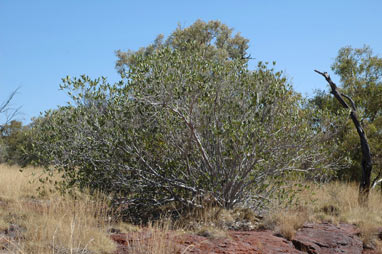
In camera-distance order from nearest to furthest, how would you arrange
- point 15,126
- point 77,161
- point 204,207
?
point 204,207 → point 77,161 → point 15,126

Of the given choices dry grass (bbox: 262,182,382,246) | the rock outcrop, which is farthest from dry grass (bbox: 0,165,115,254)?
dry grass (bbox: 262,182,382,246)

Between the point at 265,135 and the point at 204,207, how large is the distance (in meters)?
1.78

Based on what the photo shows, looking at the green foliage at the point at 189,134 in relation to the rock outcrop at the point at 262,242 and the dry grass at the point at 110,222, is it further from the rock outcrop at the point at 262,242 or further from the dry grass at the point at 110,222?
the rock outcrop at the point at 262,242

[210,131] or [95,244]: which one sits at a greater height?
[210,131]

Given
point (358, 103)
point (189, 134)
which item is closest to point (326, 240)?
point (189, 134)

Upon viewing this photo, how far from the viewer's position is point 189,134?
25.5ft

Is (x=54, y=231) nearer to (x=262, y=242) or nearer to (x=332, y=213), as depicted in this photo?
(x=262, y=242)

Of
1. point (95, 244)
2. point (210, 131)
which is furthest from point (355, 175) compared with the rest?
point (95, 244)

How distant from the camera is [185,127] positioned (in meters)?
7.96

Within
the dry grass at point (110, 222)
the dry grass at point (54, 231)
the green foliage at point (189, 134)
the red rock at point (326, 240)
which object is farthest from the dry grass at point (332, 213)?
the dry grass at point (54, 231)

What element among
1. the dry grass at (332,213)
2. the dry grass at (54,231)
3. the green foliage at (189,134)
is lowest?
the dry grass at (54,231)

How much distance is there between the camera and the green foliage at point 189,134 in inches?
294

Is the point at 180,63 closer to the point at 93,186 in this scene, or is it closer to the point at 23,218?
the point at 93,186

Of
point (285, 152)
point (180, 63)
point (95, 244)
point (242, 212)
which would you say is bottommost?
point (95, 244)
